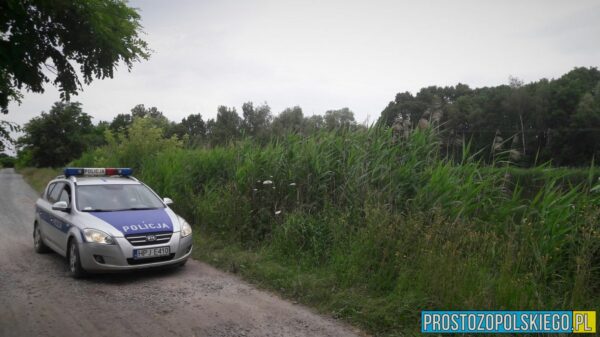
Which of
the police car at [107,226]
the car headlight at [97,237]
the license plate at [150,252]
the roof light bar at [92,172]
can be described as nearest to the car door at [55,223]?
the police car at [107,226]

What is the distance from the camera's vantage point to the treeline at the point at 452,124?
8758 millimetres

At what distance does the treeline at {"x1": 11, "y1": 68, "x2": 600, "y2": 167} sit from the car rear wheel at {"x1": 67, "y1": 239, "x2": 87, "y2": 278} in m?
3.27

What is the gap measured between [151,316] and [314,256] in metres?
2.75

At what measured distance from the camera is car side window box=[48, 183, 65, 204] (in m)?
8.05

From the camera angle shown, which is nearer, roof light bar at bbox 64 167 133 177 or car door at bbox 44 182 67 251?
car door at bbox 44 182 67 251

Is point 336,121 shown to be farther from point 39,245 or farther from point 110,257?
point 39,245

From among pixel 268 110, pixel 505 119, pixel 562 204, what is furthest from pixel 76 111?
pixel 505 119

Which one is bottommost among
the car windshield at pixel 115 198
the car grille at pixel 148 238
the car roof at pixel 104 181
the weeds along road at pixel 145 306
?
the weeds along road at pixel 145 306

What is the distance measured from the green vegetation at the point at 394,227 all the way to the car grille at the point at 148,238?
48.0 inches

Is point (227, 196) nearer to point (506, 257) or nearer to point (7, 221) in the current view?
point (506, 257)

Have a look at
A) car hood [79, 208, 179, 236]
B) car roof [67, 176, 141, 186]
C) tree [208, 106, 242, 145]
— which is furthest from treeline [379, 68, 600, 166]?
car hood [79, 208, 179, 236]

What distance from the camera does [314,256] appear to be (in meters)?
6.79

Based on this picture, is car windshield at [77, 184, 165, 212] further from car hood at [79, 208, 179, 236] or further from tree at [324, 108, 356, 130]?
tree at [324, 108, 356, 130]

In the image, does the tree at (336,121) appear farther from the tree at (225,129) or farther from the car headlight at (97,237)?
the car headlight at (97,237)
